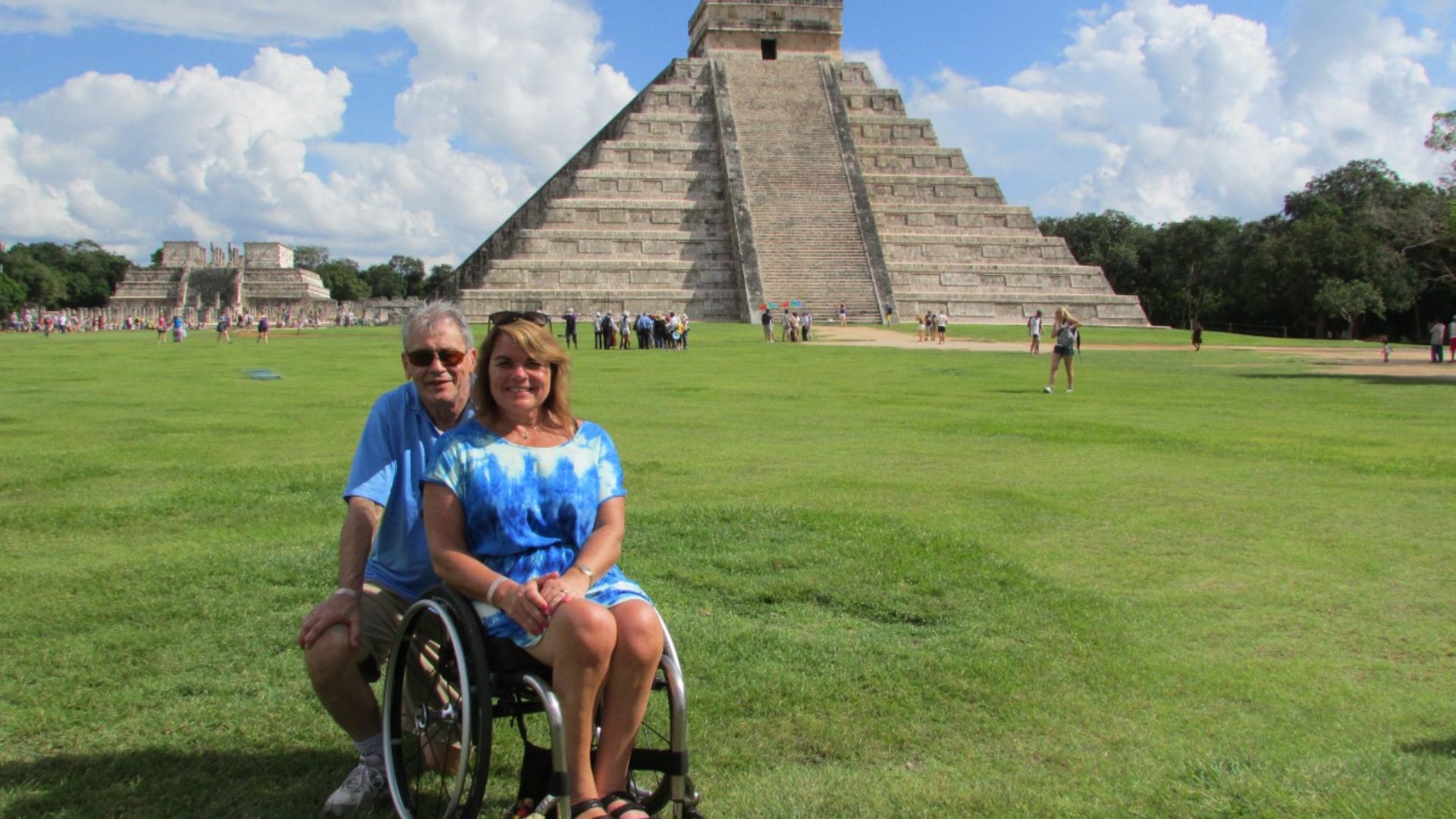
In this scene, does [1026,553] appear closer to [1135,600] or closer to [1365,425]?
[1135,600]

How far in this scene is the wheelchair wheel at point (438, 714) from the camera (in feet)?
10.8

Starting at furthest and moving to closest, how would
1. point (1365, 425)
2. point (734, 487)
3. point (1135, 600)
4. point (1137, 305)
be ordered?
point (1137, 305), point (1365, 425), point (734, 487), point (1135, 600)

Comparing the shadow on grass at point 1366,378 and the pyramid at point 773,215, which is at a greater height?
the pyramid at point 773,215

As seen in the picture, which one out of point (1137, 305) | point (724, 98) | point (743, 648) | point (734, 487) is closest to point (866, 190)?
point (724, 98)

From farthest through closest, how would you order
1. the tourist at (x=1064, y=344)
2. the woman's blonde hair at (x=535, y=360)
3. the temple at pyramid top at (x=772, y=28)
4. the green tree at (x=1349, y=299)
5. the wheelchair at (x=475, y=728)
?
the temple at pyramid top at (x=772, y=28) → the green tree at (x=1349, y=299) → the tourist at (x=1064, y=344) → the woman's blonde hair at (x=535, y=360) → the wheelchair at (x=475, y=728)

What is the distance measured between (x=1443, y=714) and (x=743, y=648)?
268cm

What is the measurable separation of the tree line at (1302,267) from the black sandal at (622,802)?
130 ft

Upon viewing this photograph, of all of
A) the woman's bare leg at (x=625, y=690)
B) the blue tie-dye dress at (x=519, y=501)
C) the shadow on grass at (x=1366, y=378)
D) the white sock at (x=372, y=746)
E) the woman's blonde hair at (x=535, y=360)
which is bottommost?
the white sock at (x=372, y=746)

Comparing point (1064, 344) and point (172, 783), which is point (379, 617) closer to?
point (172, 783)

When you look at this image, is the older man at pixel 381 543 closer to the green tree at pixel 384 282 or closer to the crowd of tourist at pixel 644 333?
the crowd of tourist at pixel 644 333

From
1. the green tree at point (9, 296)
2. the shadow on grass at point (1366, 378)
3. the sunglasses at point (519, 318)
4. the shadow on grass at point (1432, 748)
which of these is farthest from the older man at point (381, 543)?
the green tree at point (9, 296)

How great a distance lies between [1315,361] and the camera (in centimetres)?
2614

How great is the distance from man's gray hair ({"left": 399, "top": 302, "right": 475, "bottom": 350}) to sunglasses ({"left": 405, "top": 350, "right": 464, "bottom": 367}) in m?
0.06

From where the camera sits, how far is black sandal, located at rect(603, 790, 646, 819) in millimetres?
3326
